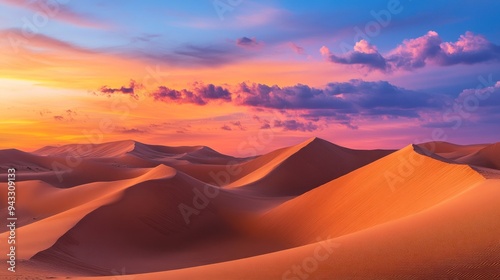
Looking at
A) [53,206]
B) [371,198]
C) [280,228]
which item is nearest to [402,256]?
[371,198]

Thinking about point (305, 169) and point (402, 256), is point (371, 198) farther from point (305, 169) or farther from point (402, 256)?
point (305, 169)

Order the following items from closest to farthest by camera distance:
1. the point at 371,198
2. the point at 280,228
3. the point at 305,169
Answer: the point at 371,198, the point at 280,228, the point at 305,169

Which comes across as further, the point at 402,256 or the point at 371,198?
the point at 371,198

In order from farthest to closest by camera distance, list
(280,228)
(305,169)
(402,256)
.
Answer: (305,169), (280,228), (402,256)

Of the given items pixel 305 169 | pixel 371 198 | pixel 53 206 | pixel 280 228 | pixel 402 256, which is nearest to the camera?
pixel 402 256

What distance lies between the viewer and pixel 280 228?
2105 cm

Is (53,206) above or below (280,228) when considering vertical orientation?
above

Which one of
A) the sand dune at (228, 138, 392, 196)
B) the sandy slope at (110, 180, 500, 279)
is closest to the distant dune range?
the sandy slope at (110, 180, 500, 279)

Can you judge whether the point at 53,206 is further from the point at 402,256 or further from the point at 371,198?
the point at 402,256

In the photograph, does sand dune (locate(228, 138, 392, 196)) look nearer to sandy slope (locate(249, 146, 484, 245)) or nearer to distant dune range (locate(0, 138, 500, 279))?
distant dune range (locate(0, 138, 500, 279))

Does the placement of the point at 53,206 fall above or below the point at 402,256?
below

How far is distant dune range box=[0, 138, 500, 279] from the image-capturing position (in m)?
7.69

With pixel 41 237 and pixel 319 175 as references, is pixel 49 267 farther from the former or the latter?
pixel 319 175

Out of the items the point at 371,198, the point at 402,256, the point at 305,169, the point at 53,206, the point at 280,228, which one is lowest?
the point at 280,228
